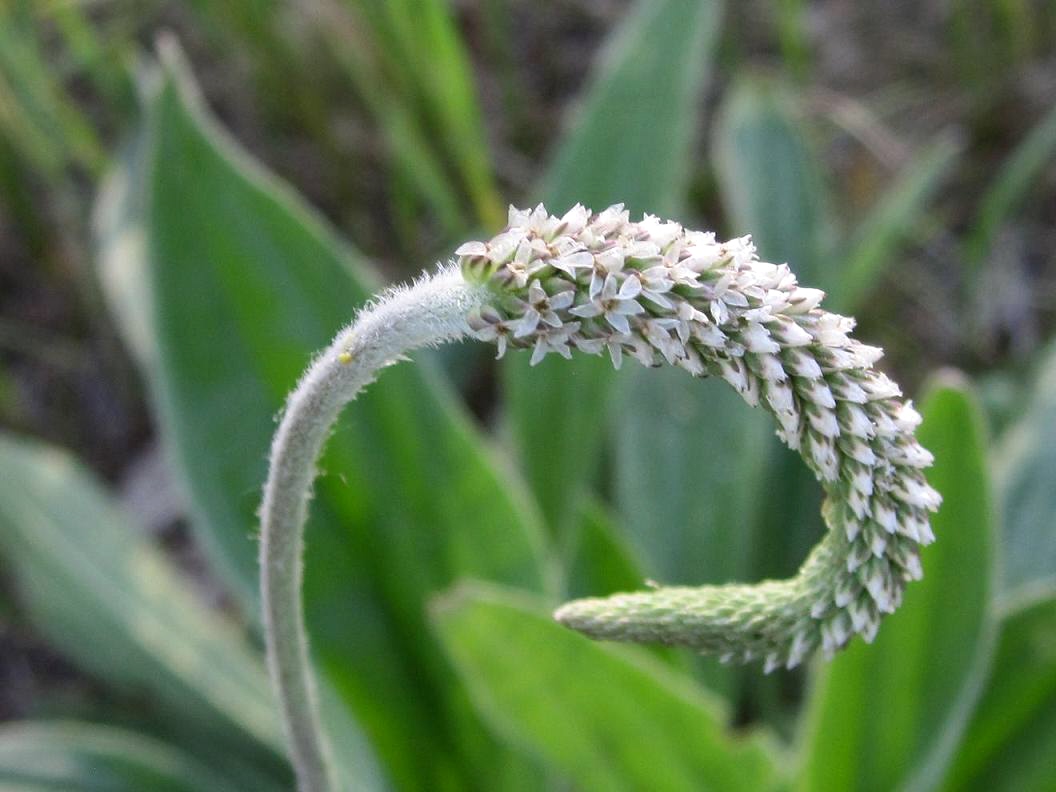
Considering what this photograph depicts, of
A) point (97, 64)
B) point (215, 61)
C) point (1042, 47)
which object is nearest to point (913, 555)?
point (97, 64)

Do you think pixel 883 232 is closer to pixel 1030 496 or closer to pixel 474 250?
pixel 1030 496

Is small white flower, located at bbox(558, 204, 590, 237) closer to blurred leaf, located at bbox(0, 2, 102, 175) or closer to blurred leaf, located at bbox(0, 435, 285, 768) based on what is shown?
blurred leaf, located at bbox(0, 435, 285, 768)

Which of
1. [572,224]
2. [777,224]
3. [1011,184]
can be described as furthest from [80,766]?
[1011,184]

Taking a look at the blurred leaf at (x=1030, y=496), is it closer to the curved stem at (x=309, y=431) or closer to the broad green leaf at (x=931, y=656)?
the broad green leaf at (x=931, y=656)

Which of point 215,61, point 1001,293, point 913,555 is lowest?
point 913,555

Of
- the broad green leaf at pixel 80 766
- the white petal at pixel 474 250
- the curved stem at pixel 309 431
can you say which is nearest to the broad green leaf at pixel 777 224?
the broad green leaf at pixel 80 766

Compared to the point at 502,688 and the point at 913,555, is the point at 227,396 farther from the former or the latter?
the point at 913,555
